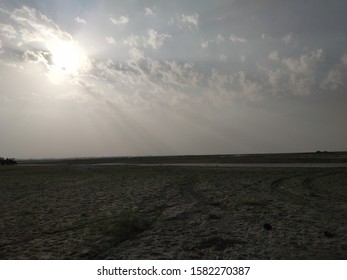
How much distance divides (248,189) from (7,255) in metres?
14.2

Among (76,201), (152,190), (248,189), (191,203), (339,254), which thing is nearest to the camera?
(339,254)

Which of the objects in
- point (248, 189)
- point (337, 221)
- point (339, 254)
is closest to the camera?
point (339, 254)

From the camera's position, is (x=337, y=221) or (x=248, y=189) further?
(x=248, y=189)

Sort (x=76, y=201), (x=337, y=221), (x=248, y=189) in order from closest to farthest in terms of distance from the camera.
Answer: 1. (x=337, y=221)
2. (x=76, y=201)
3. (x=248, y=189)

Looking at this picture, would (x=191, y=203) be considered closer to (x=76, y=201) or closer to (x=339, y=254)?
(x=76, y=201)

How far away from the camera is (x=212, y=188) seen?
69.2 ft

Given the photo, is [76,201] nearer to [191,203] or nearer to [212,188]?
[191,203]

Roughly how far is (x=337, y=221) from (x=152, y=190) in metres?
11.9

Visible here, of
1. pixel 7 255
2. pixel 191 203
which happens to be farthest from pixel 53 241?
pixel 191 203

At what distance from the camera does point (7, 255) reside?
28.7ft
